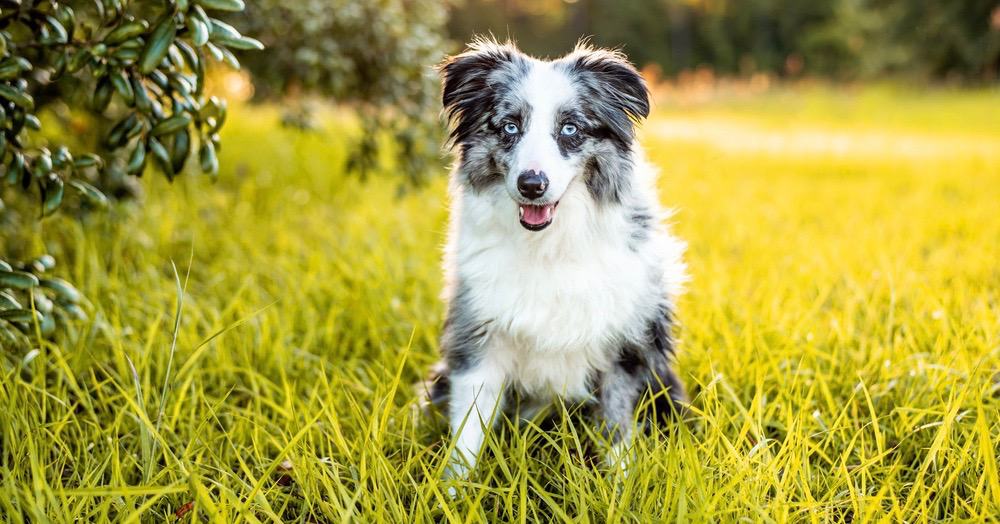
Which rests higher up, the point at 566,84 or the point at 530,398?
the point at 566,84

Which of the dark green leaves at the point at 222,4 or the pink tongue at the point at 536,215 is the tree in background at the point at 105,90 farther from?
the pink tongue at the point at 536,215

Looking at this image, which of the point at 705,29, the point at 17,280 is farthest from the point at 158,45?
the point at 705,29

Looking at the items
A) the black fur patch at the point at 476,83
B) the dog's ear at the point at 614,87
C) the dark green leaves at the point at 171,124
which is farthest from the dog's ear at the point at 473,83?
the dark green leaves at the point at 171,124

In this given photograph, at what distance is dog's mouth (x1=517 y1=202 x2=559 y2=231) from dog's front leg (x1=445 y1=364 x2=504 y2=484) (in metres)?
A: 0.47

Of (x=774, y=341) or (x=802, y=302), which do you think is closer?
(x=774, y=341)

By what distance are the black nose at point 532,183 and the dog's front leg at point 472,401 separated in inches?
22.6

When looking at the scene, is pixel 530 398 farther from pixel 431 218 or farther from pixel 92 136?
pixel 92 136

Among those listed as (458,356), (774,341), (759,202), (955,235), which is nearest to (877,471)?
(774,341)

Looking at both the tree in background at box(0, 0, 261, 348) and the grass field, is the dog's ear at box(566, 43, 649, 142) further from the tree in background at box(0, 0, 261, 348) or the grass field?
the tree in background at box(0, 0, 261, 348)

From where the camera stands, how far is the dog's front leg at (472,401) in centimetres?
227

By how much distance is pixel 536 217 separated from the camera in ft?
7.04

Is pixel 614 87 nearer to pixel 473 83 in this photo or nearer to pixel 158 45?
pixel 473 83

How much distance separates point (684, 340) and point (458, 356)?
3.58 feet

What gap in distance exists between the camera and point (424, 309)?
11.6 feet
